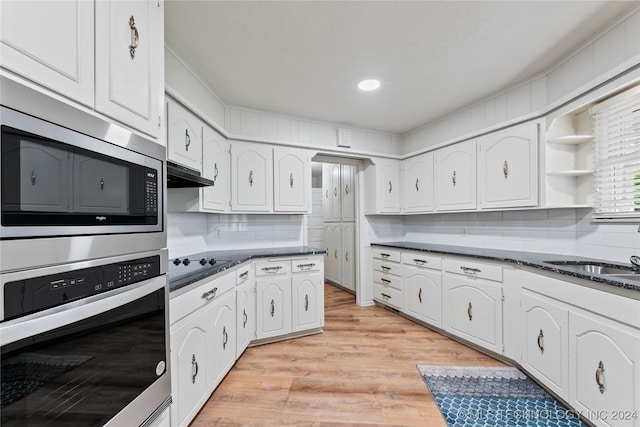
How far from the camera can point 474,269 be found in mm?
2537

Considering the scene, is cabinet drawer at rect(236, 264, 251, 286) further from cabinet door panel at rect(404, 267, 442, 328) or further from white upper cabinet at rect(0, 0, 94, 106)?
cabinet door panel at rect(404, 267, 442, 328)

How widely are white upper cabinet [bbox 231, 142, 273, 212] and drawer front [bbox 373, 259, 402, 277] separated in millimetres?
1668

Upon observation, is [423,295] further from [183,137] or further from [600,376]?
[183,137]

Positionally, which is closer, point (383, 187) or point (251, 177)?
point (251, 177)

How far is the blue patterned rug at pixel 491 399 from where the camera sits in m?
1.66

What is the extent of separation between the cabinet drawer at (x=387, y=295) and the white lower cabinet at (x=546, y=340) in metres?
1.43

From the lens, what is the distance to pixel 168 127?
1898 millimetres

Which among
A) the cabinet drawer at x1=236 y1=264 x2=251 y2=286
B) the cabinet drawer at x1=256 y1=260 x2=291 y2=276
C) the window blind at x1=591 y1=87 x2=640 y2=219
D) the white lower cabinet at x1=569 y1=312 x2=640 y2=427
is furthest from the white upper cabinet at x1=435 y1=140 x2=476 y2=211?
the cabinet drawer at x1=236 y1=264 x2=251 y2=286

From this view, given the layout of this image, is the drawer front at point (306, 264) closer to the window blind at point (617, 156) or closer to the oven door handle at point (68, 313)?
the oven door handle at point (68, 313)

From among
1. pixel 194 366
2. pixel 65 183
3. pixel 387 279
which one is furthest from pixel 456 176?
pixel 65 183

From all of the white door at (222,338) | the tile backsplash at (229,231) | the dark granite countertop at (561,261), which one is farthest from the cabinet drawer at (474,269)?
the white door at (222,338)

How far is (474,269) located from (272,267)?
1898 mm

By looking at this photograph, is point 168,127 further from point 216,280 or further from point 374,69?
point 374,69

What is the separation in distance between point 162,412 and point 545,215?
3134 millimetres
